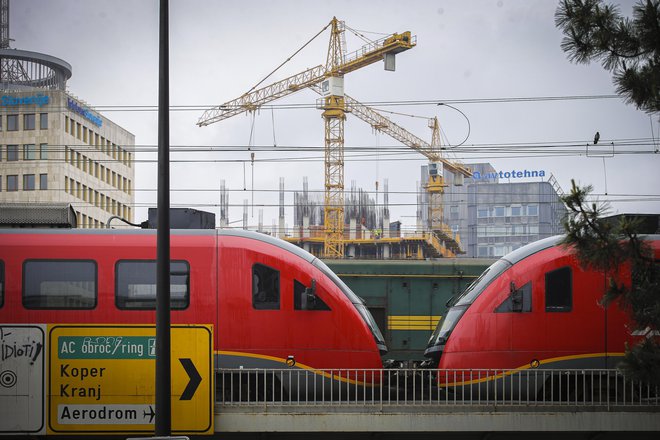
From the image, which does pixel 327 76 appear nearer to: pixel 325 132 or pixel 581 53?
pixel 325 132

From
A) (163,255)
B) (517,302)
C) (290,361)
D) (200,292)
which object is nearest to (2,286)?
(200,292)

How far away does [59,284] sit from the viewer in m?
17.1

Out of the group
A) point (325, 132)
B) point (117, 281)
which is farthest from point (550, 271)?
point (325, 132)

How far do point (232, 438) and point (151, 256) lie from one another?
3875 millimetres

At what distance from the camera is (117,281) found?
1712 cm

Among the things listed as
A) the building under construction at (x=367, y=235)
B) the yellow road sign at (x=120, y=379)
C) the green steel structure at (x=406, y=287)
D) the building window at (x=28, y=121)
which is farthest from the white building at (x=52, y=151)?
the yellow road sign at (x=120, y=379)

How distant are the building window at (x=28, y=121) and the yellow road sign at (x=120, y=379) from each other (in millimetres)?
87514

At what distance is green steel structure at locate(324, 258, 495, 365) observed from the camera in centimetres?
2470

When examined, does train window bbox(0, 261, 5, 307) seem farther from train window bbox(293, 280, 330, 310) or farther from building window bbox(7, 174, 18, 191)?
building window bbox(7, 174, 18, 191)

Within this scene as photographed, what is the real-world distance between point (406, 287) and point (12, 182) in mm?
79222

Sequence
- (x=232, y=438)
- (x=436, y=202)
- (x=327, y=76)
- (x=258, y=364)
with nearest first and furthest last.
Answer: (x=232, y=438)
(x=258, y=364)
(x=327, y=76)
(x=436, y=202)

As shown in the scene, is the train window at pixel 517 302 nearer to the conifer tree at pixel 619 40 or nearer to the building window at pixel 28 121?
the conifer tree at pixel 619 40

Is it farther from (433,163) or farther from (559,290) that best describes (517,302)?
(433,163)

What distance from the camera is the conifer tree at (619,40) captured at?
1163cm
